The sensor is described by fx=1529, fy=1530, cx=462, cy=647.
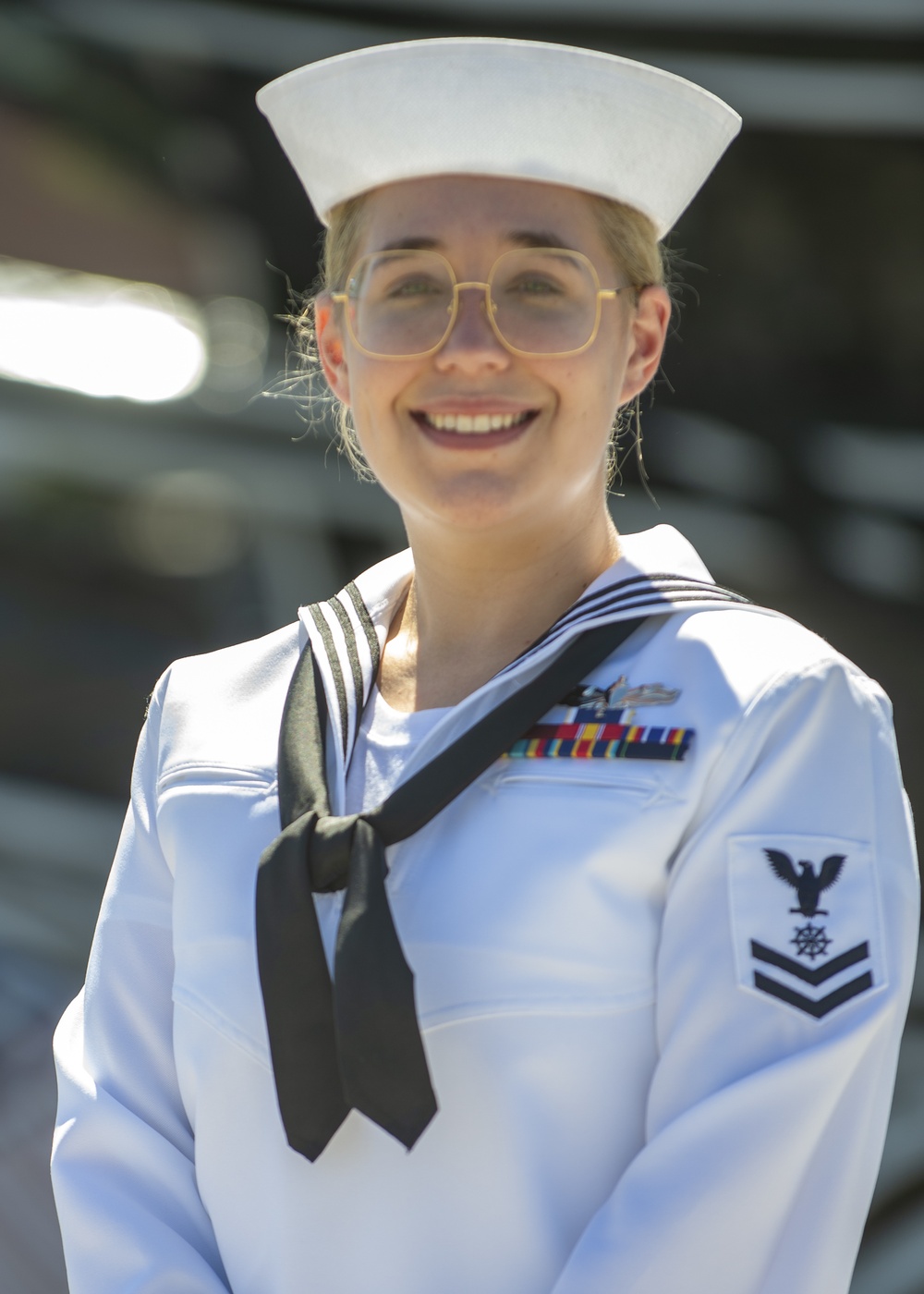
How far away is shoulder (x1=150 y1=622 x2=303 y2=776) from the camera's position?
4.78 feet

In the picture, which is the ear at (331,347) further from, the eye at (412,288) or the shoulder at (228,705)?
the shoulder at (228,705)

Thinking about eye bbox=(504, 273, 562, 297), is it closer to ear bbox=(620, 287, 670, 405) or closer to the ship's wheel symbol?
ear bbox=(620, 287, 670, 405)

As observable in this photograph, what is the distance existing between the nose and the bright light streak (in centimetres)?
318

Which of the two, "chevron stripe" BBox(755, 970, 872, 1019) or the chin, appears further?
the chin

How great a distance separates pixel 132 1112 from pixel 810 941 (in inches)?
26.5

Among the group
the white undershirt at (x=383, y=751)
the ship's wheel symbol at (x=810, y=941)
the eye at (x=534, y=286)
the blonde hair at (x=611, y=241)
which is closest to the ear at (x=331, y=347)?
the blonde hair at (x=611, y=241)

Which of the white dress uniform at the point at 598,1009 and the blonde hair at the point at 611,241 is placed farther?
the blonde hair at the point at 611,241

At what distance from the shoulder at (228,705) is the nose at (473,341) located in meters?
0.37

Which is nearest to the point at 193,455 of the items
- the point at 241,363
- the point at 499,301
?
the point at 241,363

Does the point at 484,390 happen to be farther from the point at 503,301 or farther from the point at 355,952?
the point at 355,952

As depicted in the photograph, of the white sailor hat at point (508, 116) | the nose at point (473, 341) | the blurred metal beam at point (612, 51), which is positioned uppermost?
the blurred metal beam at point (612, 51)

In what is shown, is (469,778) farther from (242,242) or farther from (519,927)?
(242,242)

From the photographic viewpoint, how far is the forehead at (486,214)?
1.37 metres

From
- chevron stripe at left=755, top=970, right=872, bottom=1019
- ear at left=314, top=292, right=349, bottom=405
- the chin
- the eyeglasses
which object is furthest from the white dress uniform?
ear at left=314, top=292, right=349, bottom=405
